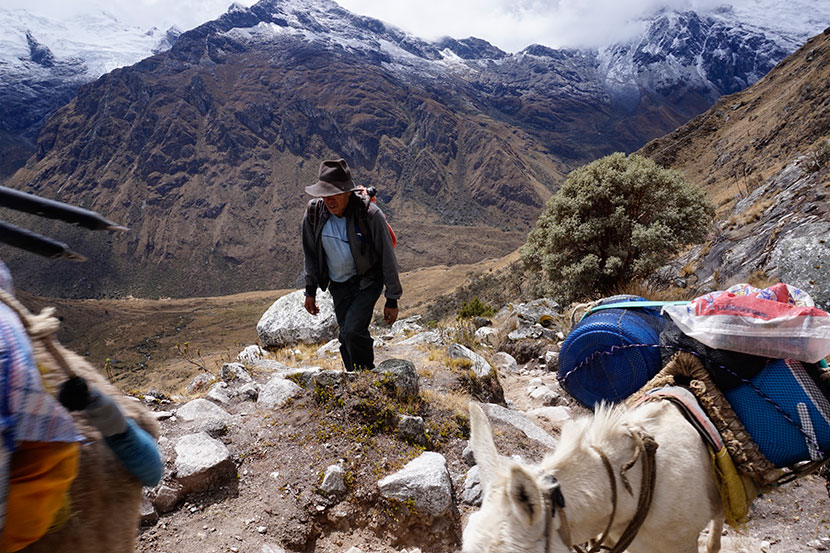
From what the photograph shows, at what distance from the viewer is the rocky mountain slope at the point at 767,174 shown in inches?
271

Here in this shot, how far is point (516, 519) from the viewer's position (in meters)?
1.52

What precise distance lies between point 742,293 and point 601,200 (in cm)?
859

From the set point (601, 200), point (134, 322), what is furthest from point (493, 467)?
point (134, 322)

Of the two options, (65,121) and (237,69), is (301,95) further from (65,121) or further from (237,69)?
(65,121)

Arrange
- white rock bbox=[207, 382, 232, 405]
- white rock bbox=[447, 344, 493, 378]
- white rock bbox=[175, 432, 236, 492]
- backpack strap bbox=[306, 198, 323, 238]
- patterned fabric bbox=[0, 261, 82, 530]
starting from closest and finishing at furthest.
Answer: patterned fabric bbox=[0, 261, 82, 530], white rock bbox=[175, 432, 236, 492], backpack strap bbox=[306, 198, 323, 238], white rock bbox=[207, 382, 232, 405], white rock bbox=[447, 344, 493, 378]

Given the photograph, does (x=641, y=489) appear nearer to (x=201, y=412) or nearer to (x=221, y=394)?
(x=201, y=412)

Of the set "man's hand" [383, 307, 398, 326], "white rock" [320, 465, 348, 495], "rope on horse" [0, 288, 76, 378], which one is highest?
"rope on horse" [0, 288, 76, 378]

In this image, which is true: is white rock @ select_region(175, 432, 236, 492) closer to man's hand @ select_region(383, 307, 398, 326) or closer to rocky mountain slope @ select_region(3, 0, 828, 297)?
man's hand @ select_region(383, 307, 398, 326)

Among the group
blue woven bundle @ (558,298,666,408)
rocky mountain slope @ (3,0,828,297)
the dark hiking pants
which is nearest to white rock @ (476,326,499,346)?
the dark hiking pants

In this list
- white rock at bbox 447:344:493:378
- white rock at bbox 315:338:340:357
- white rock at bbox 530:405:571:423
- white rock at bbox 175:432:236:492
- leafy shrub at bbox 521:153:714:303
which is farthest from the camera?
leafy shrub at bbox 521:153:714:303

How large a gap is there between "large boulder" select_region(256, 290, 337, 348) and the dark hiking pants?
184 inches

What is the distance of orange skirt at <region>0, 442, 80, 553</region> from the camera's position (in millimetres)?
1055

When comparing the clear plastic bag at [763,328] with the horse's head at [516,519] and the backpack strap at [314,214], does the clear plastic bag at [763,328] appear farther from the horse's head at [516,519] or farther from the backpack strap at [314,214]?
the backpack strap at [314,214]

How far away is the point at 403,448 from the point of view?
156 inches
